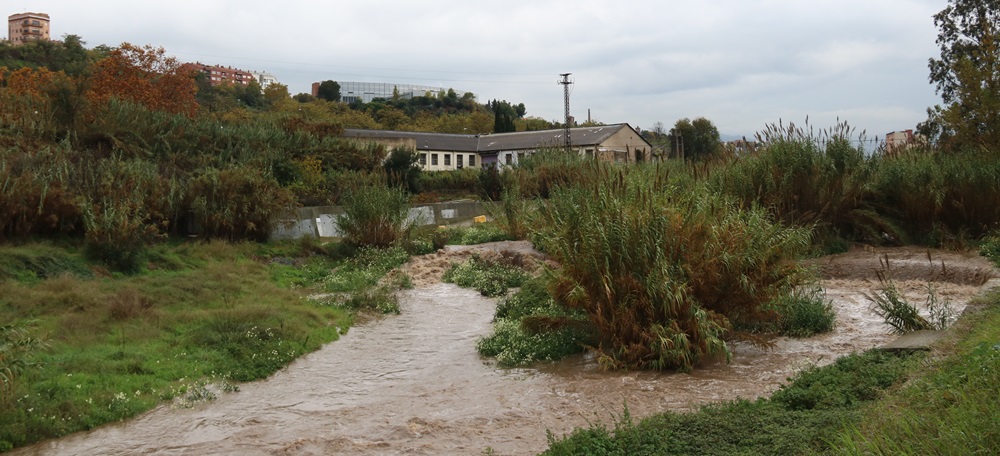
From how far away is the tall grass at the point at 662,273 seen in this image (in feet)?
30.0

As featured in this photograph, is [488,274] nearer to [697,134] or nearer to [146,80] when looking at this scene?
[146,80]

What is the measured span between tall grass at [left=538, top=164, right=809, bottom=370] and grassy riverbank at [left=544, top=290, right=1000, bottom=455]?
1.71 meters

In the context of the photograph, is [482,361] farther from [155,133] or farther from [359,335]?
[155,133]

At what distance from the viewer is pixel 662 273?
9172 mm

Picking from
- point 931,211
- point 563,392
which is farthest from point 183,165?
point 931,211

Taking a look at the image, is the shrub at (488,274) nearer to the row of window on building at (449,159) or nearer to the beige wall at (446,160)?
the beige wall at (446,160)

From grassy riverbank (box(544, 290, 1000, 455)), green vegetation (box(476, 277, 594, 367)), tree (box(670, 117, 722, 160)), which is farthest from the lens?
tree (box(670, 117, 722, 160))

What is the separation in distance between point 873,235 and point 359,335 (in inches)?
436

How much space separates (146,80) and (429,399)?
111 feet

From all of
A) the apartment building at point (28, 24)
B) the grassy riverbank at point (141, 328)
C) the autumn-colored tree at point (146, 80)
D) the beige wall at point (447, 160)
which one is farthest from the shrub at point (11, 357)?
the apartment building at point (28, 24)

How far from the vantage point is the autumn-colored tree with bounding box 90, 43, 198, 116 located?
3625 cm

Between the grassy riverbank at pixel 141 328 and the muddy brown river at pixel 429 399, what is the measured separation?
309 millimetres

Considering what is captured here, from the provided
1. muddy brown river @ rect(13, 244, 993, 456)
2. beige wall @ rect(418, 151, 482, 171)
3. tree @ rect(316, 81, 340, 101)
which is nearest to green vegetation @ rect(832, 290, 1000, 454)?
muddy brown river @ rect(13, 244, 993, 456)

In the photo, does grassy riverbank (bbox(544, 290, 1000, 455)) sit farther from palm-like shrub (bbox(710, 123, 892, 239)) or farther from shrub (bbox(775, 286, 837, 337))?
palm-like shrub (bbox(710, 123, 892, 239))
